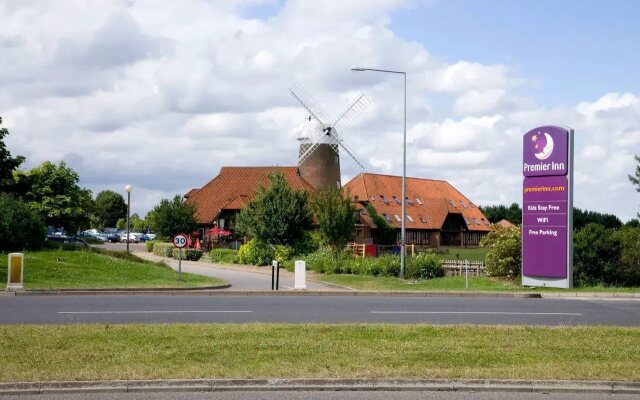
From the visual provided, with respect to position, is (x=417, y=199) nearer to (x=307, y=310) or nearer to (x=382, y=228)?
(x=382, y=228)

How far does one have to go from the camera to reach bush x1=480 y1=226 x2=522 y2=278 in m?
33.8

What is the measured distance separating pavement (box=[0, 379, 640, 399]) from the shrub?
71.3ft

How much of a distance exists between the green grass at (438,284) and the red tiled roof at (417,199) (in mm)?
43195

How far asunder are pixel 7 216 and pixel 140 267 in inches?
251

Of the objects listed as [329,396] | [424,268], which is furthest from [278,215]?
[329,396]

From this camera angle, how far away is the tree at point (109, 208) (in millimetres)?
151875

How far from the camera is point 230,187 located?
78625 mm

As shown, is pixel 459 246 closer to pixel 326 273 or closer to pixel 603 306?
pixel 326 273

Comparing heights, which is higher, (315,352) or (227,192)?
(227,192)

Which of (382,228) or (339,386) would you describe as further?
(382,228)

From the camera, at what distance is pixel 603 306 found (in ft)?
72.1

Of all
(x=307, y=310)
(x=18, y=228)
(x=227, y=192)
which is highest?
(x=227, y=192)

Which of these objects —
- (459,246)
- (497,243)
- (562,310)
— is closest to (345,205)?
→ (497,243)

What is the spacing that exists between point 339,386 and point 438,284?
78.1ft
